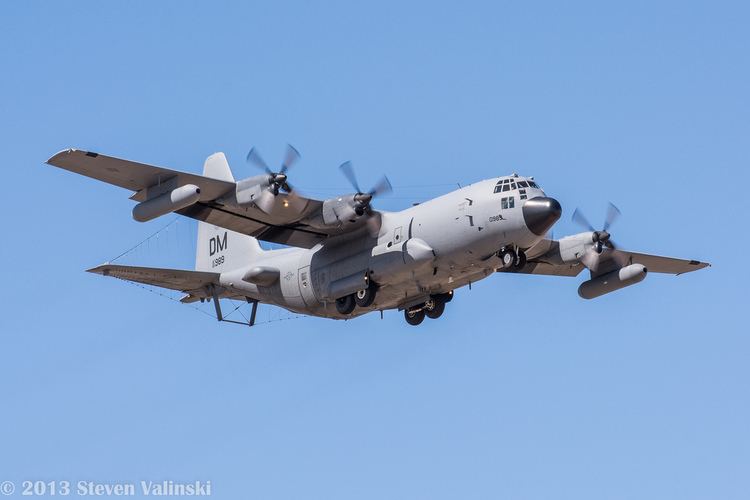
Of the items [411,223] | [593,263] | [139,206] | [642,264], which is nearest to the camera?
[139,206]

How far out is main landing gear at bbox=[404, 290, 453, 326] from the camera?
117 ft

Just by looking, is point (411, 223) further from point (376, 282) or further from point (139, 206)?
point (139, 206)

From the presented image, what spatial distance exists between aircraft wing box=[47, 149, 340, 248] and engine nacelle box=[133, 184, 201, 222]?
0.69 metres

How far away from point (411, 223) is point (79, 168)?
342 inches

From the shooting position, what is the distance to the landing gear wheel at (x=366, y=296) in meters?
34.4

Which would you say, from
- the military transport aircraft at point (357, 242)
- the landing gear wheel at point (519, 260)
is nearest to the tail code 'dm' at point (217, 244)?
the military transport aircraft at point (357, 242)

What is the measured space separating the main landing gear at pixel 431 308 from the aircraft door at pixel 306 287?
2.73 meters

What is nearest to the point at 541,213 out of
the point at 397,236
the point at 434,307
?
the point at 397,236

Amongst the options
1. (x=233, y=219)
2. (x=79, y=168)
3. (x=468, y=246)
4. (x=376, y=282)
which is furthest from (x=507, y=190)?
(x=79, y=168)

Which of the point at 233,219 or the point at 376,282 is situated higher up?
the point at 233,219

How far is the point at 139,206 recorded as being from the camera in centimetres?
3178

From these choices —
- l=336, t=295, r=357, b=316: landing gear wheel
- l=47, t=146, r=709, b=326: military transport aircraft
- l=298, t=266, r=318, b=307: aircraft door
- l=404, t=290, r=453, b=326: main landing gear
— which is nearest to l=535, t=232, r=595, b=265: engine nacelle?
l=47, t=146, r=709, b=326: military transport aircraft

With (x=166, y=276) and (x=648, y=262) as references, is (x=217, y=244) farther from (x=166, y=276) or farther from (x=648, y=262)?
(x=648, y=262)

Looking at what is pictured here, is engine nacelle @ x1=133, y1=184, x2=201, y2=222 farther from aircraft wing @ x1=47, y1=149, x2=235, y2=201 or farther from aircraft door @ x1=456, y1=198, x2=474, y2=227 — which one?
aircraft door @ x1=456, y1=198, x2=474, y2=227
